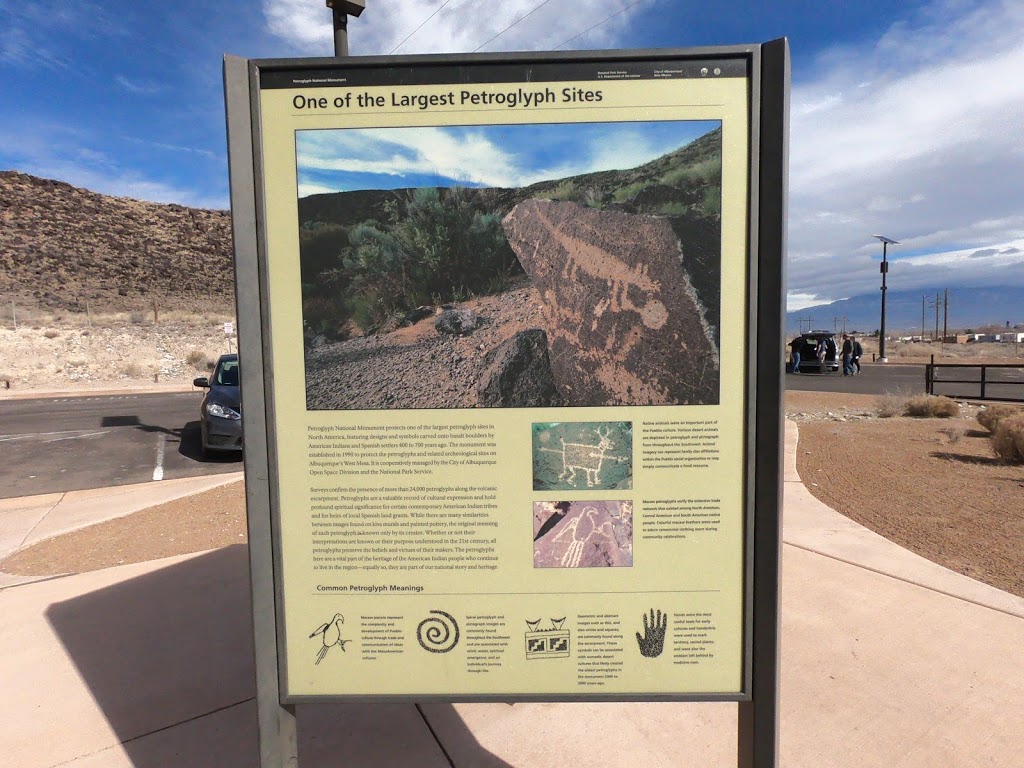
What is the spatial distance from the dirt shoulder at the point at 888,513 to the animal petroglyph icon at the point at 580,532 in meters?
3.32

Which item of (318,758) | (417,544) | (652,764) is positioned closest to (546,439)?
Answer: (417,544)

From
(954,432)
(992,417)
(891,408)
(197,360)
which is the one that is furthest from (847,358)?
(197,360)

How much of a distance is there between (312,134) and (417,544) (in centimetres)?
125

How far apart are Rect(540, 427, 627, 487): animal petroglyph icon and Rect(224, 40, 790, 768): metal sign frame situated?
1.38 ft

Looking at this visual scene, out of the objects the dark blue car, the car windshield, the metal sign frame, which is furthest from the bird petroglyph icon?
the car windshield

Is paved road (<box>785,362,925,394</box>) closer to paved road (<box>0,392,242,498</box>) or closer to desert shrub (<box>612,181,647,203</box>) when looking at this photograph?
paved road (<box>0,392,242,498</box>)

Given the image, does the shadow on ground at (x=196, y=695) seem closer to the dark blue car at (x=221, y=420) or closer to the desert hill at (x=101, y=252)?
the dark blue car at (x=221, y=420)

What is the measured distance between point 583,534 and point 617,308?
691 millimetres

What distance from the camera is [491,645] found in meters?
1.76

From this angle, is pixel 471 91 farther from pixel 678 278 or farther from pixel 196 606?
pixel 196 606

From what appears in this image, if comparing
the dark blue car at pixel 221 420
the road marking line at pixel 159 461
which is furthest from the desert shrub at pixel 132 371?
the dark blue car at pixel 221 420

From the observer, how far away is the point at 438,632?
1.75m

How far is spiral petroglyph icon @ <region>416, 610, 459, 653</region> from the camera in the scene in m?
1.75

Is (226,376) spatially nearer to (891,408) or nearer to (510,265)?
(510,265)
